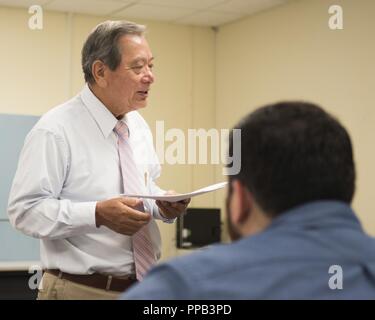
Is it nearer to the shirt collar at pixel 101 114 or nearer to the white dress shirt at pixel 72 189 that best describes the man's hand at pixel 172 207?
the white dress shirt at pixel 72 189

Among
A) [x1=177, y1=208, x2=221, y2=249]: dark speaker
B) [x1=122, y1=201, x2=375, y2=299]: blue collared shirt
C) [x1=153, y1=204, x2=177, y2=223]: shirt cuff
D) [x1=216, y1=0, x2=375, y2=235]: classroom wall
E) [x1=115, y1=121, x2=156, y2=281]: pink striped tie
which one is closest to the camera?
[x1=122, y1=201, x2=375, y2=299]: blue collared shirt

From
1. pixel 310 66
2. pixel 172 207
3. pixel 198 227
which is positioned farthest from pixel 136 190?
pixel 198 227

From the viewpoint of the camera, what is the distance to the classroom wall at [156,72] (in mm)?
4984

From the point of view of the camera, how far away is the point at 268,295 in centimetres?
77

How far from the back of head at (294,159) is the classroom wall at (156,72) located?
4390mm

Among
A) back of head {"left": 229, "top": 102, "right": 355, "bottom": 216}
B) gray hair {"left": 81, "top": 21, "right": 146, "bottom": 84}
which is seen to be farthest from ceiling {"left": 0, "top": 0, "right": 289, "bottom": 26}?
back of head {"left": 229, "top": 102, "right": 355, "bottom": 216}

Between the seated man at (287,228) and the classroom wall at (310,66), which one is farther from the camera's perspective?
the classroom wall at (310,66)

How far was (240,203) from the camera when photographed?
86cm

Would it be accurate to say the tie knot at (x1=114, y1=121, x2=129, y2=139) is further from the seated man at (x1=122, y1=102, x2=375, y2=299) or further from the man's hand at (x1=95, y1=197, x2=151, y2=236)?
the seated man at (x1=122, y1=102, x2=375, y2=299)

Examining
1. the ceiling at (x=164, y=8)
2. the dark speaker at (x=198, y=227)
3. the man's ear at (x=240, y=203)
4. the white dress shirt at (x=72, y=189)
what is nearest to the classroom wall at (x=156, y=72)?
the ceiling at (x=164, y=8)

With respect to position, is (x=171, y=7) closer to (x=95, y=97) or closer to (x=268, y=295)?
(x=95, y=97)

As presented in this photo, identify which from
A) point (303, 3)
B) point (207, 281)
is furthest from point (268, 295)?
point (303, 3)

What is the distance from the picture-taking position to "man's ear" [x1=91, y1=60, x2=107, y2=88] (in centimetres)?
199

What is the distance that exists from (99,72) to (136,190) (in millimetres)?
395
